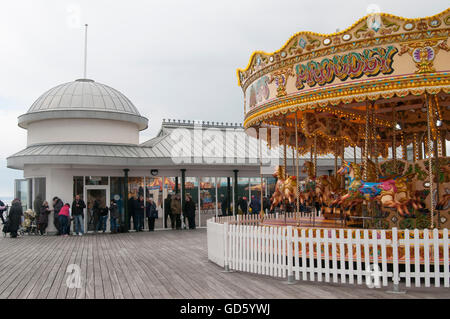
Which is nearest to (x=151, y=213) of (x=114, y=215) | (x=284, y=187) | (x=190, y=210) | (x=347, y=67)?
(x=114, y=215)

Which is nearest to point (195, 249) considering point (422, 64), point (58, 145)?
point (422, 64)

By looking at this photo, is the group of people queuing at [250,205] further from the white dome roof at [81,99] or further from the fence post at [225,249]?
the fence post at [225,249]

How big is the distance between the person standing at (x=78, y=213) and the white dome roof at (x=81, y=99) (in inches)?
178

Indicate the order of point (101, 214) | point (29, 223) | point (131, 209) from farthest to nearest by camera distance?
point (131, 209) → point (101, 214) → point (29, 223)

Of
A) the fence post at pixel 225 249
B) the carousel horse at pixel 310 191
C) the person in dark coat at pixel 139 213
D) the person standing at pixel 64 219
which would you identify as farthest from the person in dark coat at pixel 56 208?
the fence post at pixel 225 249

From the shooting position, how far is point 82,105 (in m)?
19.0

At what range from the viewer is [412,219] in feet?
28.7

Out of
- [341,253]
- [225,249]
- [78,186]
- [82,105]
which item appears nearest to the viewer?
[341,253]

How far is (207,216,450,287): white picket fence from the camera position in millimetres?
6484

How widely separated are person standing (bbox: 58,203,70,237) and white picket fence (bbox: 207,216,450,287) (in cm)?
896

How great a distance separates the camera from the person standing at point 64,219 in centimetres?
1605

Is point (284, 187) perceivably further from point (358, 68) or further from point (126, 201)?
point (126, 201)

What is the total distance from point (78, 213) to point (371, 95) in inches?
493
